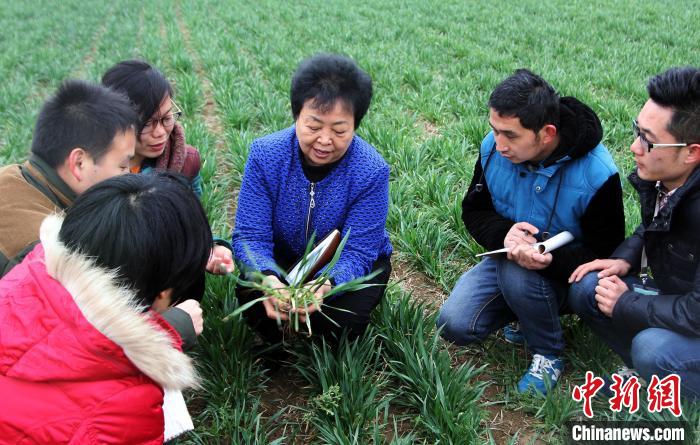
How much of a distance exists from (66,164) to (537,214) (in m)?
1.77

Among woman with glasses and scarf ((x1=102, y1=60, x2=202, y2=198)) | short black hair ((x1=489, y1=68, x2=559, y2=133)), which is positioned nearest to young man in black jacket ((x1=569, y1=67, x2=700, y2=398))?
short black hair ((x1=489, y1=68, x2=559, y2=133))

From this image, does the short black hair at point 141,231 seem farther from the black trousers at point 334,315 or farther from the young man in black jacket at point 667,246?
the young man in black jacket at point 667,246

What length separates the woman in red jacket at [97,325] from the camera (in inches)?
48.1

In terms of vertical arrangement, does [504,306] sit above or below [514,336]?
above

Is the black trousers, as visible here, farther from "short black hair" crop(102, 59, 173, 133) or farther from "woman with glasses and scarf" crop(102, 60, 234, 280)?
"short black hair" crop(102, 59, 173, 133)

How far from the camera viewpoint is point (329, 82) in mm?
2070

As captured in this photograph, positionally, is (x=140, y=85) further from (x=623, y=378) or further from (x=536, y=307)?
(x=623, y=378)

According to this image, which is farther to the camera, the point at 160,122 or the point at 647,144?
the point at 160,122

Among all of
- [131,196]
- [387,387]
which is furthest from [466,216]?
[131,196]

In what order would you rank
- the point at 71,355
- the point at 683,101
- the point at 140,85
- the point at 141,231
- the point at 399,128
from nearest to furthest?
the point at 71,355, the point at 141,231, the point at 683,101, the point at 140,85, the point at 399,128

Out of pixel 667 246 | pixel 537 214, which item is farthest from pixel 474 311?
pixel 667 246

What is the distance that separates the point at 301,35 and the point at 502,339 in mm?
7770

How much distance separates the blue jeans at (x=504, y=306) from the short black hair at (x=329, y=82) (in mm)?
899

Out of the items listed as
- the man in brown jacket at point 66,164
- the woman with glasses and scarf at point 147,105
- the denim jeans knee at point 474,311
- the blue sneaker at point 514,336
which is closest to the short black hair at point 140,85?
the woman with glasses and scarf at point 147,105
